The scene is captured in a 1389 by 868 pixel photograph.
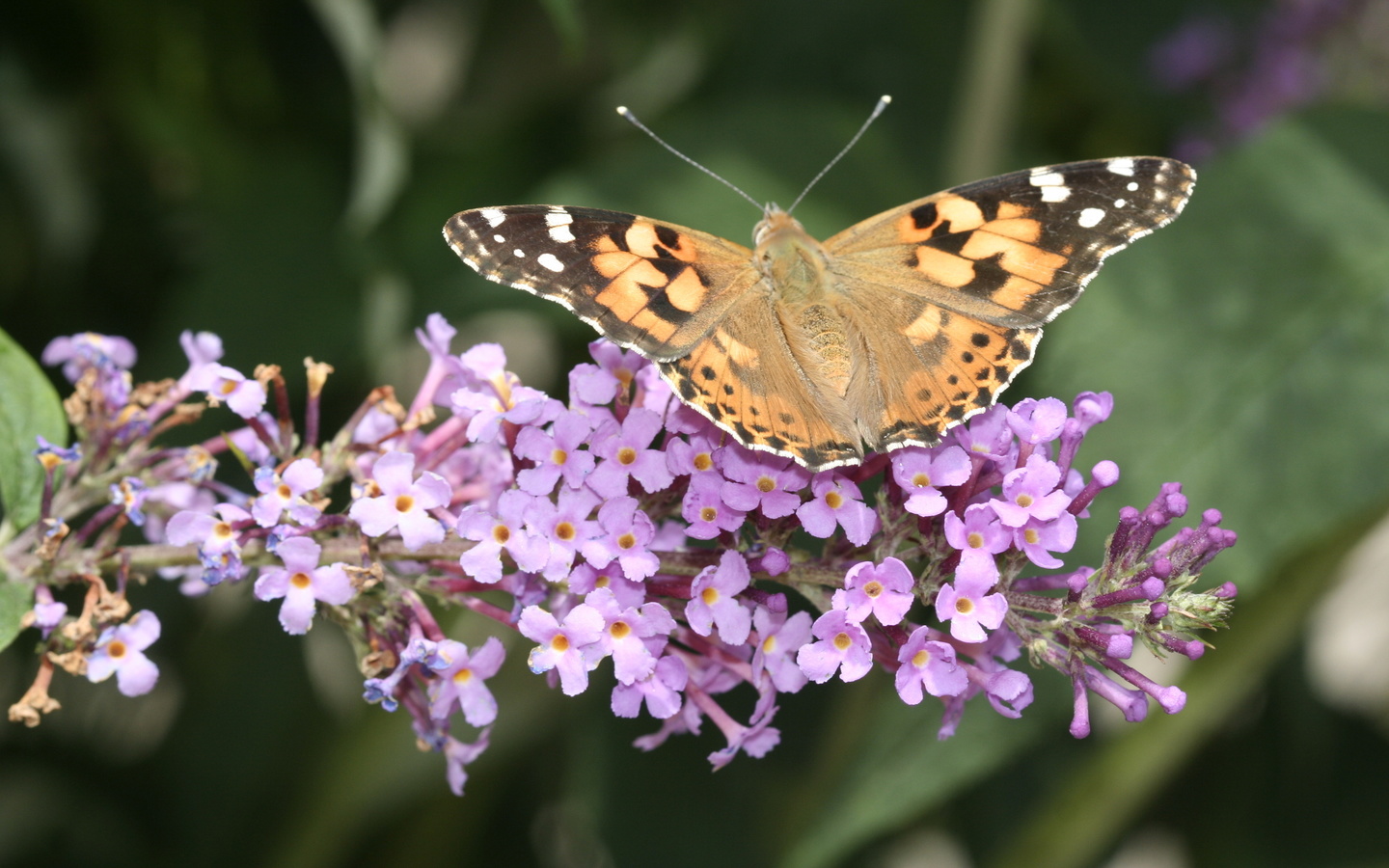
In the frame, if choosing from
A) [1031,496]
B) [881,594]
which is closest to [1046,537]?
[1031,496]

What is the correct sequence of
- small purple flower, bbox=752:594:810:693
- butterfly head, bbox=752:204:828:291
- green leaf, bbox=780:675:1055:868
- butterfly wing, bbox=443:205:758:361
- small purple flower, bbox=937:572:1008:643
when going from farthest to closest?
butterfly head, bbox=752:204:828:291
green leaf, bbox=780:675:1055:868
butterfly wing, bbox=443:205:758:361
small purple flower, bbox=752:594:810:693
small purple flower, bbox=937:572:1008:643

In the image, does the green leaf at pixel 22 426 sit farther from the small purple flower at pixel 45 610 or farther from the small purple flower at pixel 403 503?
the small purple flower at pixel 403 503

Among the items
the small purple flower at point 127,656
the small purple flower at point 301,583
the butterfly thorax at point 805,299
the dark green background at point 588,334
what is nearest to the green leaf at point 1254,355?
the dark green background at point 588,334

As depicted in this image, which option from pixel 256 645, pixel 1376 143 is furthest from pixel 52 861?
pixel 1376 143

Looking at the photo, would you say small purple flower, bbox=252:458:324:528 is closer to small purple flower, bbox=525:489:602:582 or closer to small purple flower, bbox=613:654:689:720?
small purple flower, bbox=525:489:602:582

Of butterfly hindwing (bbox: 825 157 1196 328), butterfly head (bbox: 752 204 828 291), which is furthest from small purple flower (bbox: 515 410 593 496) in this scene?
butterfly hindwing (bbox: 825 157 1196 328)

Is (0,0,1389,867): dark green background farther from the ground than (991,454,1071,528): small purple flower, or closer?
closer

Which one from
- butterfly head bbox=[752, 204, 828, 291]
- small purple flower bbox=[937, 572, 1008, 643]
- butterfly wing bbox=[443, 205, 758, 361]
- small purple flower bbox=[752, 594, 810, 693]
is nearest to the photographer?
small purple flower bbox=[937, 572, 1008, 643]
